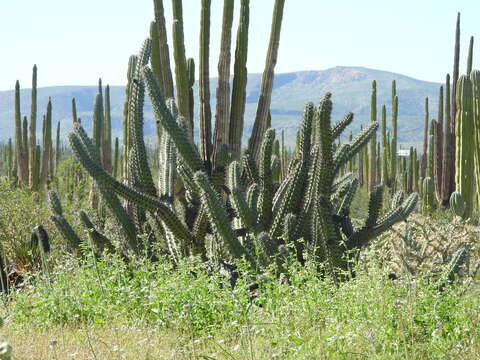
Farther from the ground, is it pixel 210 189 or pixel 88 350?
pixel 210 189

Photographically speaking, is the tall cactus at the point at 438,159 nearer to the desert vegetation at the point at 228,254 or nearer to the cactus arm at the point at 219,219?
the desert vegetation at the point at 228,254

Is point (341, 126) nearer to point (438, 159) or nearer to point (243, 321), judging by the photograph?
point (243, 321)

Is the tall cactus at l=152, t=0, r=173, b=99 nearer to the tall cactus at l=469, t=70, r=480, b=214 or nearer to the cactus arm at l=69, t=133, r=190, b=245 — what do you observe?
the cactus arm at l=69, t=133, r=190, b=245

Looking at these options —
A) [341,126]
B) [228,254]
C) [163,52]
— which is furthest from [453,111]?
[228,254]

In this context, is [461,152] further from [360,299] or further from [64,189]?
[64,189]

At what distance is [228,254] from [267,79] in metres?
2.51

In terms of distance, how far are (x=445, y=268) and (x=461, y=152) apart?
6.40m

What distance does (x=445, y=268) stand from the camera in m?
6.18

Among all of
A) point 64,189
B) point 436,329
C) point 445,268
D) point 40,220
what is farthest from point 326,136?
point 64,189

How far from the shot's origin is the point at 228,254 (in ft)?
23.6

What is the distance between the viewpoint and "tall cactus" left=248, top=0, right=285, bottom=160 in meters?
8.90

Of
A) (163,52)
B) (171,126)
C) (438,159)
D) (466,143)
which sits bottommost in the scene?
(438,159)

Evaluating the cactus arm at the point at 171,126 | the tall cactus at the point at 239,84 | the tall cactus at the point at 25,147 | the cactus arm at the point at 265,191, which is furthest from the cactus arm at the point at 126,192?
the tall cactus at the point at 25,147

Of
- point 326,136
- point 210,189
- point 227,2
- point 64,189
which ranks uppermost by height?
point 227,2
